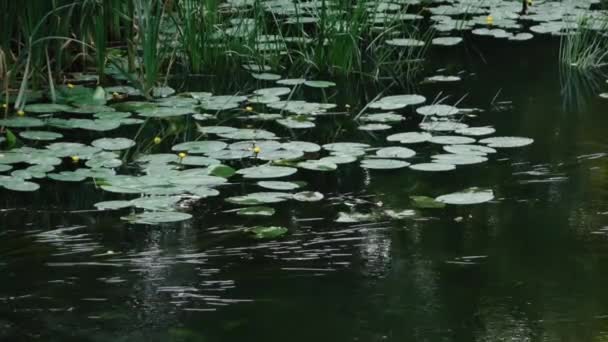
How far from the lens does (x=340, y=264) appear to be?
10.6 ft

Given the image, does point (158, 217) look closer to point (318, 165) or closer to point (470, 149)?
point (318, 165)

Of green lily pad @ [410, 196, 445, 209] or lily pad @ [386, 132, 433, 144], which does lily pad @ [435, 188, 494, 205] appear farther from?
lily pad @ [386, 132, 433, 144]

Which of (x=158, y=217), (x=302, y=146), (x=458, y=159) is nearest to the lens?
(x=158, y=217)

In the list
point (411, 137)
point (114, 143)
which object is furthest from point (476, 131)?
point (114, 143)

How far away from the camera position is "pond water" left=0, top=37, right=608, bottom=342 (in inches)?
111

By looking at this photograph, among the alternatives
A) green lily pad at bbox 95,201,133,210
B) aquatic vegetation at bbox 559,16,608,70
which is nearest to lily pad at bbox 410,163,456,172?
green lily pad at bbox 95,201,133,210

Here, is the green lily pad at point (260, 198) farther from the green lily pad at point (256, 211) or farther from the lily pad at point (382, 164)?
the lily pad at point (382, 164)

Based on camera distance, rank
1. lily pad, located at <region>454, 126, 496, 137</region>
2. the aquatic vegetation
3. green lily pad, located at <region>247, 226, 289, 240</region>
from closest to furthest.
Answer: green lily pad, located at <region>247, 226, 289, 240</region> < lily pad, located at <region>454, 126, 496, 137</region> < the aquatic vegetation

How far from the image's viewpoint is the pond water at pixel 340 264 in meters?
2.83

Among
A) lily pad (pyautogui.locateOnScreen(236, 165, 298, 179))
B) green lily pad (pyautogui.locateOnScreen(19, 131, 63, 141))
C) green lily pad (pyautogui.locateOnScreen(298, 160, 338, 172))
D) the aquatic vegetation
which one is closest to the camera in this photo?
lily pad (pyautogui.locateOnScreen(236, 165, 298, 179))

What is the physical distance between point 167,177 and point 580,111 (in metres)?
1.96

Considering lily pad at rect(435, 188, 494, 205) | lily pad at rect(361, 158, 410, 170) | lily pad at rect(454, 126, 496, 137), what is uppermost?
lily pad at rect(454, 126, 496, 137)

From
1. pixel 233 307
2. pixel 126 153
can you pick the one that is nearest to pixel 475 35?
pixel 126 153

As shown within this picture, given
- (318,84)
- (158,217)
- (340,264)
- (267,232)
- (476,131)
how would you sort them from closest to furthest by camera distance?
(340,264) → (267,232) → (158,217) → (476,131) → (318,84)
